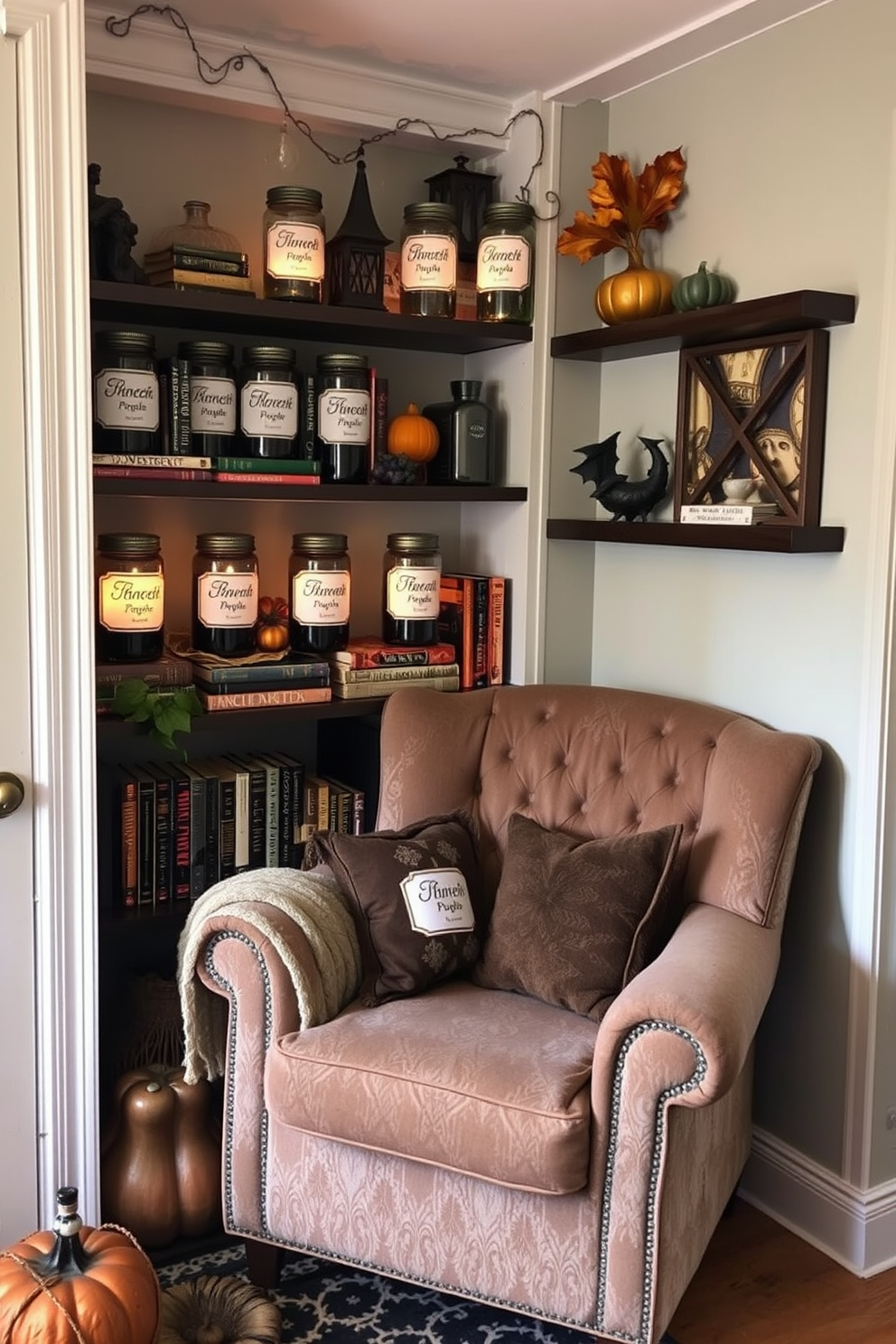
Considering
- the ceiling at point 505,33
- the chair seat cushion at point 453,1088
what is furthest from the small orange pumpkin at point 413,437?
the chair seat cushion at point 453,1088

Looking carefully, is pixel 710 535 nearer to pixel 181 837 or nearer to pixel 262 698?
pixel 262 698

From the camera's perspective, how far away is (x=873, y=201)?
2.17 meters

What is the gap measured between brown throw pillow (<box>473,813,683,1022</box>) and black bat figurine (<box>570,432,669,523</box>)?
75cm

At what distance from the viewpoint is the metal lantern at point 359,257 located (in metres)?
2.58

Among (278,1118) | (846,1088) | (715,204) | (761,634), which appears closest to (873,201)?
(715,204)

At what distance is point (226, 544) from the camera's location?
250cm

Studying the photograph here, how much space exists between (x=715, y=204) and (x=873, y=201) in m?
0.42

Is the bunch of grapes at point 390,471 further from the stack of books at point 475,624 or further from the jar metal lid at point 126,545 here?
the jar metal lid at point 126,545

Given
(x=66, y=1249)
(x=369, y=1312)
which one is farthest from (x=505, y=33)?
(x=369, y=1312)

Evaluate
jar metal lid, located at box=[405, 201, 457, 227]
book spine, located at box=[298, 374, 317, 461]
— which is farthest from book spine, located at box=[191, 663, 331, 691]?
jar metal lid, located at box=[405, 201, 457, 227]

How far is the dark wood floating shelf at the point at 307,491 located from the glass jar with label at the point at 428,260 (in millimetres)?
373

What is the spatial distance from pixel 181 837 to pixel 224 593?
0.50 meters

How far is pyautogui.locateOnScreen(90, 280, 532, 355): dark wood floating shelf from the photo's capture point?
91.0 inches

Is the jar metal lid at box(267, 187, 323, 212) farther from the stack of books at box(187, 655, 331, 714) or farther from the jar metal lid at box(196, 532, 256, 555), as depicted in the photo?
the stack of books at box(187, 655, 331, 714)
